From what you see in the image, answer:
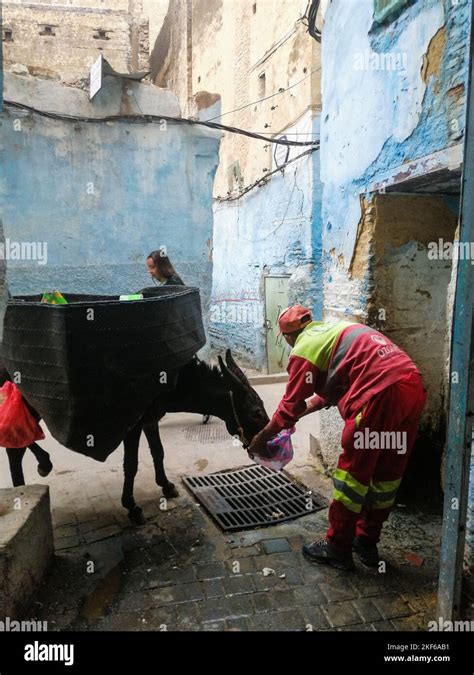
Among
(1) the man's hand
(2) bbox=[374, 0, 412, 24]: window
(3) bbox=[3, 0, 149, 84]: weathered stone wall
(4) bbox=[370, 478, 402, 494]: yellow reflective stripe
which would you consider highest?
(3) bbox=[3, 0, 149, 84]: weathered stone wall

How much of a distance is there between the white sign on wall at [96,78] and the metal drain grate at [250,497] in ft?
20.0

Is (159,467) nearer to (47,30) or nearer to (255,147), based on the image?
(255,147)

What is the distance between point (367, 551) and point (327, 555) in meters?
0.28

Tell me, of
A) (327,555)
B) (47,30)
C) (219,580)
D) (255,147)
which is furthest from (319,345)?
(47,30)

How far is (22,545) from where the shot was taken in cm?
273

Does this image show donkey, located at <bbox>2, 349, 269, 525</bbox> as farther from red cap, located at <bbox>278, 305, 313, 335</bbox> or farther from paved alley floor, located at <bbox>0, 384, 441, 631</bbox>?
red cap, located at <bbox>278, 305, 313, 335</bbox>

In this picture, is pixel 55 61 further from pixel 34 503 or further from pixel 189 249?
pixel 34 503

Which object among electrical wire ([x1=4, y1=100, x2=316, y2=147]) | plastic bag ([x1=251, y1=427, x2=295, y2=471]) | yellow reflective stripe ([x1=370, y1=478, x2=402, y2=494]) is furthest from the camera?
electrical wire ([x1=4, y1=100, x2=316, y2=147])

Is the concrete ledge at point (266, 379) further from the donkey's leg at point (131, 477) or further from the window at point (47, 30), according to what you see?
the window at point (47, 30)

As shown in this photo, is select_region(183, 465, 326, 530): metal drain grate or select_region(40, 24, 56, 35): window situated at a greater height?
select_region(40, 24, 56, 35): window

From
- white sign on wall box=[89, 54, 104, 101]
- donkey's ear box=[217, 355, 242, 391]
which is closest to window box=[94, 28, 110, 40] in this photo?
white sign on wall box=[89, 54, 104, 101]

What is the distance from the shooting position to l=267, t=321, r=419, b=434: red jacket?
9.78 ft

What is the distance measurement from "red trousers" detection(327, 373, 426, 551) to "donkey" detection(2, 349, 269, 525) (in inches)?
34.4

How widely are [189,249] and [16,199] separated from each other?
292cm
